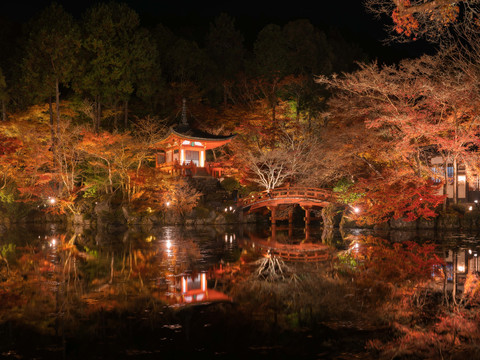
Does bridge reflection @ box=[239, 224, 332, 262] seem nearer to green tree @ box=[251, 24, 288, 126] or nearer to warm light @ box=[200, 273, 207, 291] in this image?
warm light @ box=[200, 273, 207, 291]

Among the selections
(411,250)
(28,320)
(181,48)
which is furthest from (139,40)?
(28,320)

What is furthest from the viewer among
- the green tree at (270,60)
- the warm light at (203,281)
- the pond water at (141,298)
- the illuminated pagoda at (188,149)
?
the green tree at (270,60)

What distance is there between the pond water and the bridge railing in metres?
6.51

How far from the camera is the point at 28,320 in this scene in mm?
7254

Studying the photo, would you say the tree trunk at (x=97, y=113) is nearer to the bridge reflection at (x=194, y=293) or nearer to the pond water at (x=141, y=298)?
the pond water at (x=141, y=298)

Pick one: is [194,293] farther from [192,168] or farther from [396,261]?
[192,168]

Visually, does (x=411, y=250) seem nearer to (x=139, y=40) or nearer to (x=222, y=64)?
(x=139, y=40)

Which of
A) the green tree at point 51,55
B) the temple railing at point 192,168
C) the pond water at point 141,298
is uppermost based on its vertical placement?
the green tree at point 51,55

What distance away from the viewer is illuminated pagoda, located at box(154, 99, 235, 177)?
100 feet

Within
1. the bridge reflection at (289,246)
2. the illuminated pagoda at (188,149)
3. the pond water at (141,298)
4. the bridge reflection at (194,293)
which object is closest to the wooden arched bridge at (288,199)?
the bridge reflection at (289,246)

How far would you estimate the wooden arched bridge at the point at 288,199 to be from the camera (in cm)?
2466

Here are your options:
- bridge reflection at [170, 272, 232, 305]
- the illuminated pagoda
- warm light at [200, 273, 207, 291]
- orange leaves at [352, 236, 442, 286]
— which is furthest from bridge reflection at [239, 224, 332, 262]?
the illuminated pagoda

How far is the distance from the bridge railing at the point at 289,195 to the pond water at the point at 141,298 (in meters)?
6.51

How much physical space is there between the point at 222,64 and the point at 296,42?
332 inches
